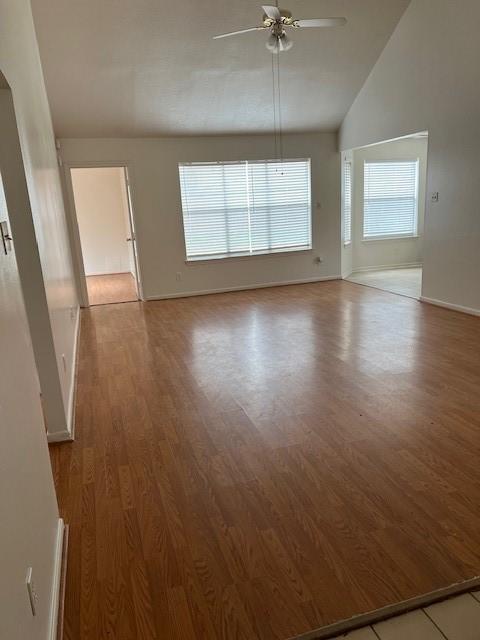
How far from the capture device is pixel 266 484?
2344 millimetres

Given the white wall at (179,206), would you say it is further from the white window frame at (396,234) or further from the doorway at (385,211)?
the white window frame at (396,234)

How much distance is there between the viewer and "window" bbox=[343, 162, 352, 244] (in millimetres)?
7953

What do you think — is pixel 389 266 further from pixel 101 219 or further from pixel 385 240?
pixel 101 219

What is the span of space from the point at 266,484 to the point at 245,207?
593 centimetres

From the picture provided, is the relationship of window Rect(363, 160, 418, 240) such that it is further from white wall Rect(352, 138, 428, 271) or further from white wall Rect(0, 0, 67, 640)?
white wall Rect(0, 0, 67, 640)

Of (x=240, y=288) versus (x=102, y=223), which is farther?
(x=102, y=223)

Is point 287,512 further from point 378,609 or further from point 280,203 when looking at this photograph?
point 280,203

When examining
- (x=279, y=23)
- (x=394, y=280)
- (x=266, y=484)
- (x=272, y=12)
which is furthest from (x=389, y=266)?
(x=266, y=484)

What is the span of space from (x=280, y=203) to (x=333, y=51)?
2480mm

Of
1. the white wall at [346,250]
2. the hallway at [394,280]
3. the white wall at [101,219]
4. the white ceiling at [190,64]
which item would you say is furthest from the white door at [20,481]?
the white wall at [101,219]

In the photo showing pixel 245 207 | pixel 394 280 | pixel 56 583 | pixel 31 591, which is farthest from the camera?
pixel 394 280

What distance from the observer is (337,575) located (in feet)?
5.74

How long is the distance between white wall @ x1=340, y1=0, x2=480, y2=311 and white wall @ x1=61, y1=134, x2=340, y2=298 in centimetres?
166

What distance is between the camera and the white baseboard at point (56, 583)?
1.50 m
